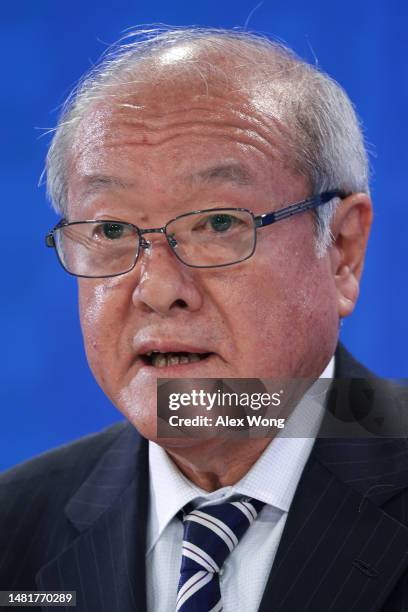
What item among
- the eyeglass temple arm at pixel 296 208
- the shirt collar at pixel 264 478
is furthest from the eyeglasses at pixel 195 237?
the shirt collar at pixel 264 478

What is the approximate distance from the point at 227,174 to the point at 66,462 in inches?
29.8

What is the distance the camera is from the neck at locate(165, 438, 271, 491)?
5.46 feet

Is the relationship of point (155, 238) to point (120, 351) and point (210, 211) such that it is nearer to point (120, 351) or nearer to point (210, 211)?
point (210, 211)

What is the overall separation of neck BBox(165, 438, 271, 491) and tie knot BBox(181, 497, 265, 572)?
2.7 inches

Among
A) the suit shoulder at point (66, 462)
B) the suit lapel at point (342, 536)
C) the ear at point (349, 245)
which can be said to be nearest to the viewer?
the suit lapel at point (342, 536)

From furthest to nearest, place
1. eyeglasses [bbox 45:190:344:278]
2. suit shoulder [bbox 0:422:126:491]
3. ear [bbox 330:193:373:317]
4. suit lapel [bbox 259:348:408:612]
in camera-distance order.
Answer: suit shoulder [bbox 0:422:126:491] < ear [bbox 330:193:373:317] < eyeglasses [bbox 45:190:344:278] < suit lapel [bbox 259:348:408:612]

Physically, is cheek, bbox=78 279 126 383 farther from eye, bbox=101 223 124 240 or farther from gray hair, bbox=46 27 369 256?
gray hair, bbox=46 27 369 256

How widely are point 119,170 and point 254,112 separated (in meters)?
0.26

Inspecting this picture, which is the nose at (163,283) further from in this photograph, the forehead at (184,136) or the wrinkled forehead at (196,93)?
the wrinkled forehead at (196,93)

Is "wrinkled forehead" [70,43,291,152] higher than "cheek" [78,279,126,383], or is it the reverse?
"wrinkled forehead" [70,43,291,152]

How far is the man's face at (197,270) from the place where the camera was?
1570mm

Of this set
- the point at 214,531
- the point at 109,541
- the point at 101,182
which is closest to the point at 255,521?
the point at 214,531

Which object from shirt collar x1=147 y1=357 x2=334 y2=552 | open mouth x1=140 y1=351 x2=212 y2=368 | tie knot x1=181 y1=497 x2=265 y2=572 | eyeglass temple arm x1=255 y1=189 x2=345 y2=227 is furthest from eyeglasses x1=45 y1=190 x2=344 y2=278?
tie knot x1=181 y1=497 x2=265 y2=572

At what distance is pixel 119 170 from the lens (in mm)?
1640
